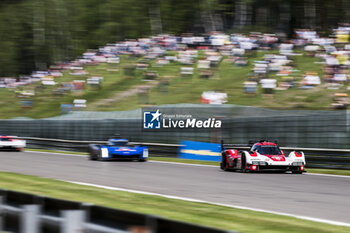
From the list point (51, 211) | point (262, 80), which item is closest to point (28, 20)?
point (262, 80)

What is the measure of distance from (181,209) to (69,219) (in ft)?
12.0

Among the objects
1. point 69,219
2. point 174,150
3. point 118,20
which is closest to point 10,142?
point 174,150

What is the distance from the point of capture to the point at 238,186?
11.5 metres

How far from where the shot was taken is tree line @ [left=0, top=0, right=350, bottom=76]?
1613 inches

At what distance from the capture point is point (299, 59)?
24.7 m

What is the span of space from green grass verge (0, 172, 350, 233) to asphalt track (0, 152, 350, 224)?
0.74 meters

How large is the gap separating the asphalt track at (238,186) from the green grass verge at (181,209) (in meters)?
0.74

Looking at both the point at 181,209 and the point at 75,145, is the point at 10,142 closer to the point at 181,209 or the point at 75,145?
the point at 75,145

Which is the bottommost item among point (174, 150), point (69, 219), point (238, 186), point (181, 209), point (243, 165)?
point (174, 150)

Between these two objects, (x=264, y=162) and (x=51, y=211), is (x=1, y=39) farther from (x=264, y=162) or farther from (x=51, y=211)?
(x=51, y=211)

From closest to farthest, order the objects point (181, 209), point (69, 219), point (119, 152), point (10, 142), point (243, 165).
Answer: point (69, 219), point (181, 209), point (243, 165), point (119, 152), point (10, 142)

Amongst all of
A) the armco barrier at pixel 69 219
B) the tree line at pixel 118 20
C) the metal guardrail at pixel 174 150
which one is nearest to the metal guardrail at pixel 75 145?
the metal guardrail at pixel 174 150

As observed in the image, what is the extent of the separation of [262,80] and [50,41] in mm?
41122

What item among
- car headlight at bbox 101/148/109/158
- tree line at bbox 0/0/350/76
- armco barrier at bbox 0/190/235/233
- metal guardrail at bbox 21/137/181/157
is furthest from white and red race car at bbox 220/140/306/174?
A: tree line at bbox 0/0/350/76
